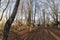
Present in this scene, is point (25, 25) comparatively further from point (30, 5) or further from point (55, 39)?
point (55, 39)

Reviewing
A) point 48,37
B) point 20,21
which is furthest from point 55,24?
point 48,37

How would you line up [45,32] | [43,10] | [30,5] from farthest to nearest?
1. [43,10]
2. [30,5]
3. [45,32]

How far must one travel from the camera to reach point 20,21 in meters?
28.6

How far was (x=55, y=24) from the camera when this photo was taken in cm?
2844

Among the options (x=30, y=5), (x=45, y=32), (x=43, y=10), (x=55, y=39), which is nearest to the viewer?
(x=55, y=39)

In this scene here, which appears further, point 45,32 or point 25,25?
point 25,25

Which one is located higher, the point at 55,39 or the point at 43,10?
the point at 43,10

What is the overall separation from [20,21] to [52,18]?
16.9 ft

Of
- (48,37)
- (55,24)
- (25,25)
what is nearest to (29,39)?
(48,37)

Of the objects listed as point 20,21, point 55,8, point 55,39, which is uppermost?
point 55,8

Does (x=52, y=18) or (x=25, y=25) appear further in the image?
(x=52, y=18)

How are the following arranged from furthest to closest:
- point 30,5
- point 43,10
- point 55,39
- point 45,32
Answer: point 43,10
point 30,5
point 45,32
point 55,39

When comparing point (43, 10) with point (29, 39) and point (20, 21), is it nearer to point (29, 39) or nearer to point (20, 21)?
point (20, 21)

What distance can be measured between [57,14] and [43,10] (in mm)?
2334
